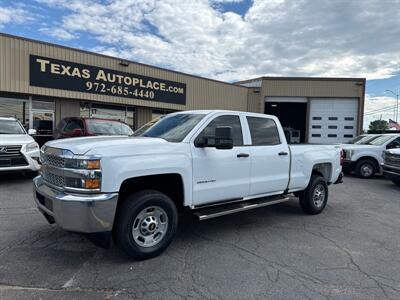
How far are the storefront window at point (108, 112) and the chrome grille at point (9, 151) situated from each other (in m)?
8.56

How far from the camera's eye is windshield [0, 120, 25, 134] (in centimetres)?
949

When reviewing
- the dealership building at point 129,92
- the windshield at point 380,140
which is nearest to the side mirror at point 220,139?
the dealership building at point 129,92

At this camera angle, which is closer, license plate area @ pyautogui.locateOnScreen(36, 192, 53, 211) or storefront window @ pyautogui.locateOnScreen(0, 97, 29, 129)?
license plate area @ pyautogui.locateOnScreen(36, 192, 53, 211)

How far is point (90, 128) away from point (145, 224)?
285 inches

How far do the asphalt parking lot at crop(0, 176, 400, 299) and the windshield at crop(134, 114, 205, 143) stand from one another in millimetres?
1550

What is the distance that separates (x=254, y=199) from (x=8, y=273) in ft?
11.9

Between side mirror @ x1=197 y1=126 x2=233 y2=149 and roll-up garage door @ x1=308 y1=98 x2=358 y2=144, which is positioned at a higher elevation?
roll-up garage door @ x1=308 y1=98 x2=358 y2=144

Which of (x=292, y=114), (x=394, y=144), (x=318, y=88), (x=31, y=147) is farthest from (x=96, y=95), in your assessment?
(x=292, y=114)

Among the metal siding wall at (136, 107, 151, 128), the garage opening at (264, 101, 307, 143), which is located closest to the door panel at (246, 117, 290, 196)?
the metal siding wall at (136, 107, 151, 128)

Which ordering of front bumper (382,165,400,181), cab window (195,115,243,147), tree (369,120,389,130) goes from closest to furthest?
cab window (195,115,243,147) → front bumper (382,165,400,181) → tree (369,120,389,130)

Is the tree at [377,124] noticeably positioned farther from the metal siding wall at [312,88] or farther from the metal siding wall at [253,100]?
the metal siding wall at [253,100]

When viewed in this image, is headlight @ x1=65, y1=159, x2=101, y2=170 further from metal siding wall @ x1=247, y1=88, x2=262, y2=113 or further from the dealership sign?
metal siding wall @ x1=247, y1=88, x2=262, y2=113

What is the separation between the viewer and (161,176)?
432 cm

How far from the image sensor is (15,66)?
13.8 metres
